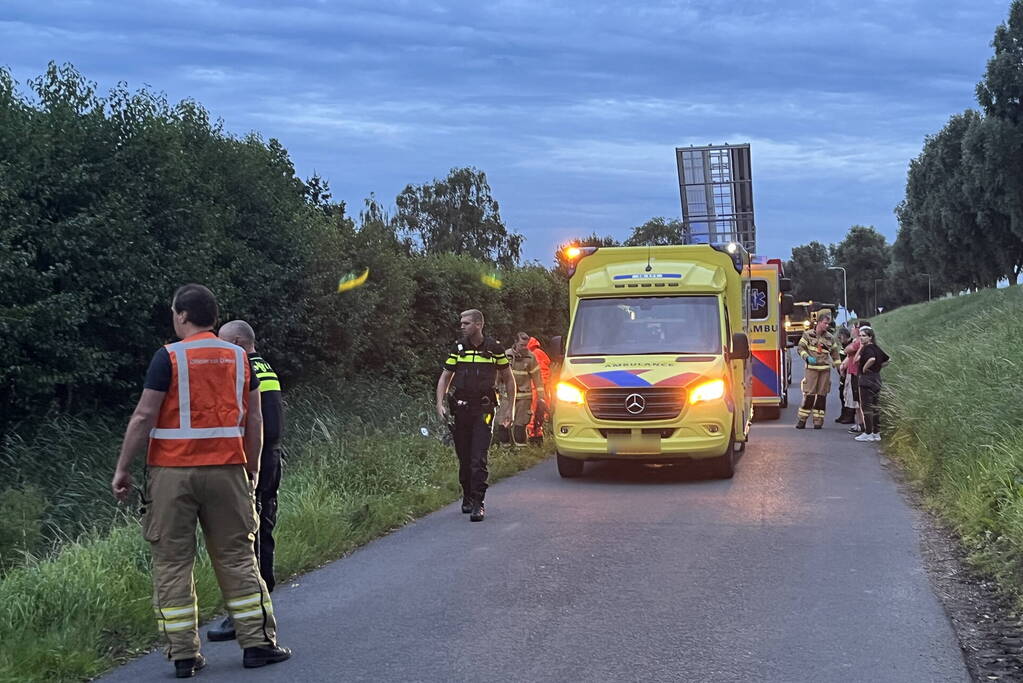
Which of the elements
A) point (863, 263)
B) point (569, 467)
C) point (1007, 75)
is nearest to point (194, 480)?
point (569, 467)

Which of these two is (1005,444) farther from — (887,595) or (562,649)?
(562,649)

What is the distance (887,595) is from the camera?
268 inches

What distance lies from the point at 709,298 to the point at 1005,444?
4089 mm

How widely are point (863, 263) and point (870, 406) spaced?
107188 millimetres

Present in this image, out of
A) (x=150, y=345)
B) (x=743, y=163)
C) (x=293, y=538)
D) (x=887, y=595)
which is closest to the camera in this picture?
(x=887, y=595)

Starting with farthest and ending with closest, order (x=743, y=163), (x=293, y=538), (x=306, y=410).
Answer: (x=743, y=163), (x=306, y=410), (x=293, y=538)

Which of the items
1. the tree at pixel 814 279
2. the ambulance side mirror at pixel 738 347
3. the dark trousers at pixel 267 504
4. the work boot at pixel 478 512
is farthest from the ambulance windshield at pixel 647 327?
the tree at pixel 814 279

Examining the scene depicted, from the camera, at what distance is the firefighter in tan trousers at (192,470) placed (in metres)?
5.14

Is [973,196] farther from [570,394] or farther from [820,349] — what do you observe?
[570,394]

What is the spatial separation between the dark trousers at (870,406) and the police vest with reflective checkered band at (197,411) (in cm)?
1276

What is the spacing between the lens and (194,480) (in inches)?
204

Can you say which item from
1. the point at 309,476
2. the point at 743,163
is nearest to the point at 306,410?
the point at 309,476

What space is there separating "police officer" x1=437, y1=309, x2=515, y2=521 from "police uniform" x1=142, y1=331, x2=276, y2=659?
14.3 ft

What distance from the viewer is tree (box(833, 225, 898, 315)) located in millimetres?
115812
